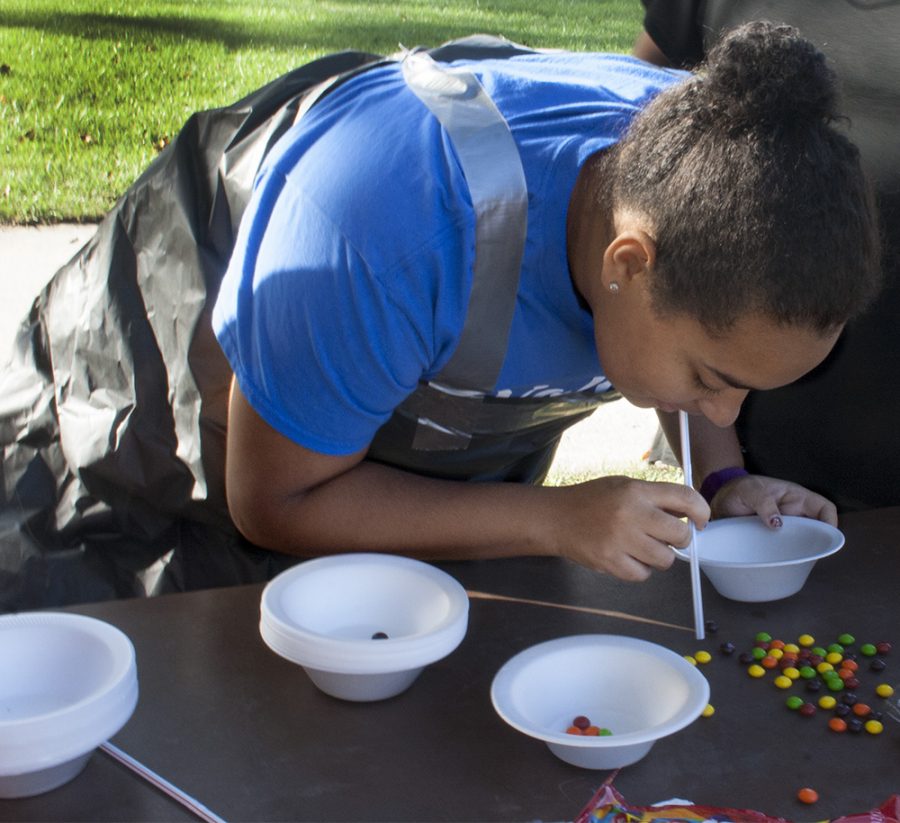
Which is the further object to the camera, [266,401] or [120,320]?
[120,320]

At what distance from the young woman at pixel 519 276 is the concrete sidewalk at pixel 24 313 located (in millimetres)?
1857

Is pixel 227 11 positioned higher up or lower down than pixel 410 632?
lower down

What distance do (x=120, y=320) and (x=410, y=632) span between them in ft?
1.65

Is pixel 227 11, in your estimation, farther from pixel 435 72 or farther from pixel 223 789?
pixel 223 789

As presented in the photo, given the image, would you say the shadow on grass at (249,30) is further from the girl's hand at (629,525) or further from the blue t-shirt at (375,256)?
the girl's hand at (629,525)

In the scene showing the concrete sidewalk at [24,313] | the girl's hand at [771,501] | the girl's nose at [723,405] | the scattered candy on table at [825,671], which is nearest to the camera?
the scattered candy on table at [825,671]

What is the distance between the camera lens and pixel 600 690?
1082 mm

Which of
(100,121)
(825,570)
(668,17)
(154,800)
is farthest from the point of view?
(100,121)

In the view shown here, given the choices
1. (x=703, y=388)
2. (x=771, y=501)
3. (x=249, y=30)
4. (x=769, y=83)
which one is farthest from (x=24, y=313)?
(x=249, y=30)

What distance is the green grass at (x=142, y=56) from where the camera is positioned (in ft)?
15.1

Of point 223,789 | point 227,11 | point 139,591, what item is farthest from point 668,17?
point 227,11

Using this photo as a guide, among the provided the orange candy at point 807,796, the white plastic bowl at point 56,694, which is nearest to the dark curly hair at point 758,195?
the orange candy at point 807,796

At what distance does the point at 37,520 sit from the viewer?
1.40 meters

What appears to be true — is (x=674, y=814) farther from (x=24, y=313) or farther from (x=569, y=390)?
(x=24, y=313)
